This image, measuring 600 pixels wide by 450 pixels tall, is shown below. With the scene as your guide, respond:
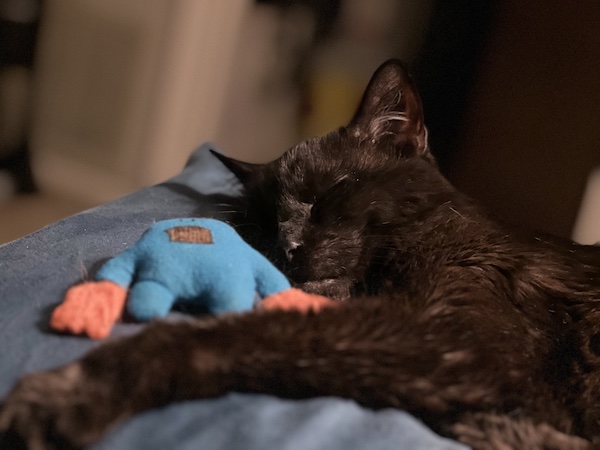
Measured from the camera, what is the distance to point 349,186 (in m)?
1.22

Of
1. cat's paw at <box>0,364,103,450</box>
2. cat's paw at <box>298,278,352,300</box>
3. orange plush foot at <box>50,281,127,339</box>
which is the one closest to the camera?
cat's paw at <box>0,364,103,450</box>

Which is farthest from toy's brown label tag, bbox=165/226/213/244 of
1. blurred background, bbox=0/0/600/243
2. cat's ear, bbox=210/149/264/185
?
blurred background, bbox=0/0/600/243

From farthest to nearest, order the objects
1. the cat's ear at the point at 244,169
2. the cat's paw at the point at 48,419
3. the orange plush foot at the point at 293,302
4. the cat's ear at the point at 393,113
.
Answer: the cat's ear at the point at 244,169, the cat's ear at the point at 393,113, the orange plush foot at the point at 293,302, the cat's paw at the point at 48,419

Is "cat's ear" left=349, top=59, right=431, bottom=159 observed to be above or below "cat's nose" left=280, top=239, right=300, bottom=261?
above

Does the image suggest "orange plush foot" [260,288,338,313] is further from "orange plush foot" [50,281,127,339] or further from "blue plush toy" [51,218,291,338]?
"orange plush foot" [50,281,127,339]

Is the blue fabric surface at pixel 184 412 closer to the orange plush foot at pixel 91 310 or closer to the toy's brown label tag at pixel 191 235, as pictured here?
the orange plush foot at pixel 91 310

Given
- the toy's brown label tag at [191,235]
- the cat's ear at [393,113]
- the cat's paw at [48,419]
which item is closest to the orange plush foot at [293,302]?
the toy's brown label tag at [191,235]

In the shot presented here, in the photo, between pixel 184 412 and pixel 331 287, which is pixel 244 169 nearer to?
pixel 331 287

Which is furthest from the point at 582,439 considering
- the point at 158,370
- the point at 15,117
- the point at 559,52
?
the point at 15,117

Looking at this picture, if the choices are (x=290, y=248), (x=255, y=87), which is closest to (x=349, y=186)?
(x=290, y=248)

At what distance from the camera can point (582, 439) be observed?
99 cm

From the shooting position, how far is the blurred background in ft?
6.52

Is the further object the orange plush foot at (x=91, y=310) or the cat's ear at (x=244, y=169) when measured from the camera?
the cat's ear at (x=244, y=169)

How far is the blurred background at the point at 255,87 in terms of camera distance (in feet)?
6.52
